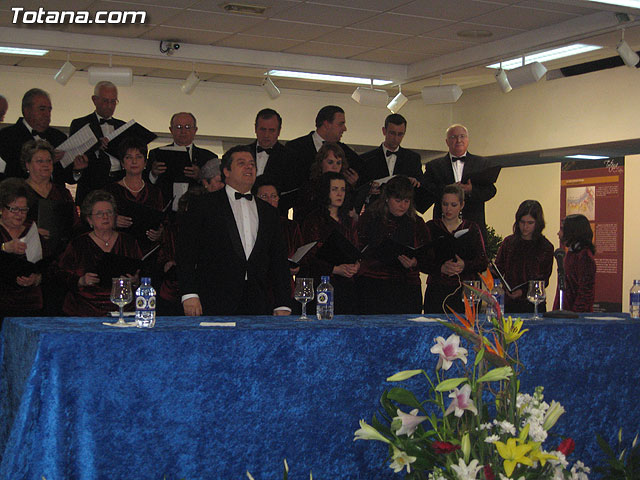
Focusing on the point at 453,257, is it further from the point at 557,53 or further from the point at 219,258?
the point at 557,53

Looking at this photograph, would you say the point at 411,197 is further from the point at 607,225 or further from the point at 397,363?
the point at 607,225

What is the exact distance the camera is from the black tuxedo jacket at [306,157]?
5820 mm

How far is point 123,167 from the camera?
546 centimetres

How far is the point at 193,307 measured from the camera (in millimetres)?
3846

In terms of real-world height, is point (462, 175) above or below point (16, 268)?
above

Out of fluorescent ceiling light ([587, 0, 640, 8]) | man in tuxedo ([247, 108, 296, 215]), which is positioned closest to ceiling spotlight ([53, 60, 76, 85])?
man in tuxedo ([247, 108, 296, 215])

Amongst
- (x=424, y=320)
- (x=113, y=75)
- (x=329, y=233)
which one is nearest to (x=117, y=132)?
(x=329, y=233)

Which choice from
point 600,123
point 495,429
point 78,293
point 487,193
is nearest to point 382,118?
point 600,123

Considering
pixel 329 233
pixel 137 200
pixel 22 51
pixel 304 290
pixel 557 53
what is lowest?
pixel 304 290

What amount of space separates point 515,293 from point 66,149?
3024 millimetres

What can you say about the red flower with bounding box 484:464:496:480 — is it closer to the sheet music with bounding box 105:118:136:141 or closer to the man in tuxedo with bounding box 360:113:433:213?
the sheet music with bounding box 105:118:136:141

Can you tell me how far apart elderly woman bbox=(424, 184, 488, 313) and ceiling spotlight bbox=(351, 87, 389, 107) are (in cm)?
290

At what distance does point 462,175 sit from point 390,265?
147 cm

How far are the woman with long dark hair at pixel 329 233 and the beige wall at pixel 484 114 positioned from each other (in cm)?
419
